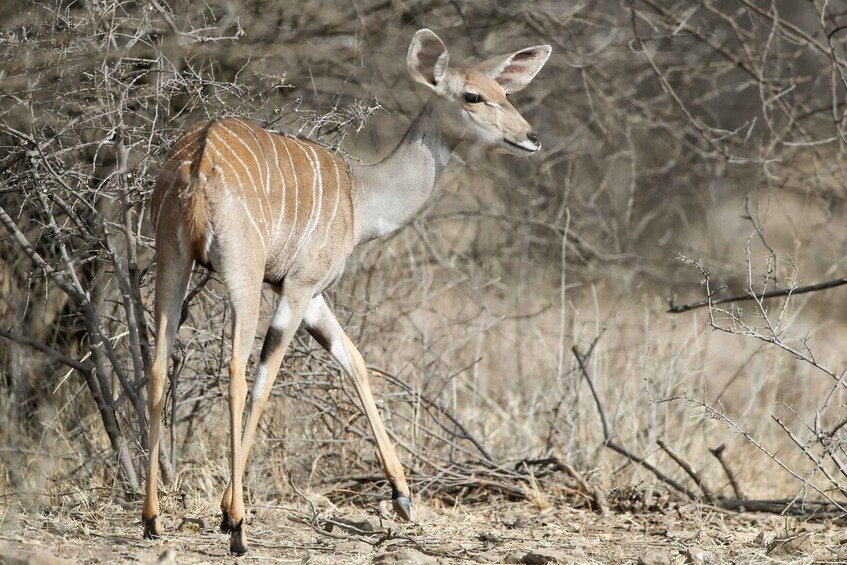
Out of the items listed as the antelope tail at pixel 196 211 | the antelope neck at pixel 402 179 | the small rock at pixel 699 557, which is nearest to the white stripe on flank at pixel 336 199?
the antelope neck at pixel 402 179

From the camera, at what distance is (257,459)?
5.59 m

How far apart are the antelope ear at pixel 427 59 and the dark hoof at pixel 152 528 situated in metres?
2.28

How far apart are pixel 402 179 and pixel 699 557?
208 centimetres

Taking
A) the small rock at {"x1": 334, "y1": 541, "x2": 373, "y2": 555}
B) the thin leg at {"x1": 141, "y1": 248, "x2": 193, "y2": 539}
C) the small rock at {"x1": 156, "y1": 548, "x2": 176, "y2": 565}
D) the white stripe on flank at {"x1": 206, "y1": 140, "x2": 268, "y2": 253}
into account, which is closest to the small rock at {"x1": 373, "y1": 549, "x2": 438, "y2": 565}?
the small rock at {"x1": 334, "y1": 541, "x2": 373, "y2": 555}

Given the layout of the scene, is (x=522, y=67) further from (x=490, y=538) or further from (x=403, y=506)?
(x=490, y=538)

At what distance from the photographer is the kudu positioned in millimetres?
4129

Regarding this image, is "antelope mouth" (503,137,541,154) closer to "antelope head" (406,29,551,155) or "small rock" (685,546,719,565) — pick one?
"antelope head" (406,29,551,155)

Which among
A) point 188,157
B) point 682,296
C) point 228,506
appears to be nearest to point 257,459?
point 228,506

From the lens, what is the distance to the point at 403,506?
489cm

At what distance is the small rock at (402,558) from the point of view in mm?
3973

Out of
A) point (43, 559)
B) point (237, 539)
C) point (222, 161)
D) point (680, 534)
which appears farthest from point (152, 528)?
point (680, 534)

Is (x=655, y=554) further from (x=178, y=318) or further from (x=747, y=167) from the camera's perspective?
(x=747, y=167)

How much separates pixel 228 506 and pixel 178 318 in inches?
28.6

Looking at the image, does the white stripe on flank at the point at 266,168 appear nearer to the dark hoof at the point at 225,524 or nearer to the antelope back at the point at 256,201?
the antelope back at the point at 256,201
